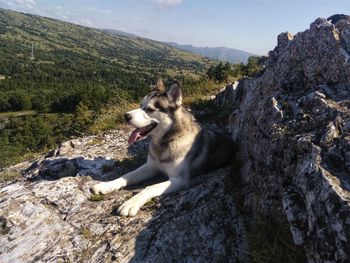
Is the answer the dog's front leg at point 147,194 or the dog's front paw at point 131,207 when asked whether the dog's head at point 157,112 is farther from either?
the dog's front paw at point 131,207

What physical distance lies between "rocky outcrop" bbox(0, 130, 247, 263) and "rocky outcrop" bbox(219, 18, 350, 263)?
0.71m

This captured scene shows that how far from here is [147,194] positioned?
809cm

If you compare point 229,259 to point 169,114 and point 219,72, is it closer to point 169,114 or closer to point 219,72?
point 169,114

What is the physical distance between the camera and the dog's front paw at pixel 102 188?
29.0 ft

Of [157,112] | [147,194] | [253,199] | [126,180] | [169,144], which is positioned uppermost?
[157,112]

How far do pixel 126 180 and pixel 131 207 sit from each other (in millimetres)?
1470

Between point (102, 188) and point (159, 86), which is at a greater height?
point (159, 86)

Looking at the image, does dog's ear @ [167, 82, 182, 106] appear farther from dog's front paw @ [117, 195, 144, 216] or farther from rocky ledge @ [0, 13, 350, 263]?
dog's front paw @ [117, 195, 144, 216]

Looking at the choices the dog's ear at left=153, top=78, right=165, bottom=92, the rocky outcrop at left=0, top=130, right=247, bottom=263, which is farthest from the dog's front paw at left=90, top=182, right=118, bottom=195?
the dog's ear at left=153, top=78, right=165, bottom=92

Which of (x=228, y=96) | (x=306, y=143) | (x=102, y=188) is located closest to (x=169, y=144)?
(x=102, y=188)

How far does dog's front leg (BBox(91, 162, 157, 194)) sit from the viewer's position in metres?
8.88

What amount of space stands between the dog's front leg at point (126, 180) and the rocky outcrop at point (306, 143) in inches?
85.2

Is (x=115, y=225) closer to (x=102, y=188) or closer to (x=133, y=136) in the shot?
(x=102, y=188)

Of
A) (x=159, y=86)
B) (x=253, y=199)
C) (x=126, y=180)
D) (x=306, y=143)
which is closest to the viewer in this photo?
(x=306, y=143)
